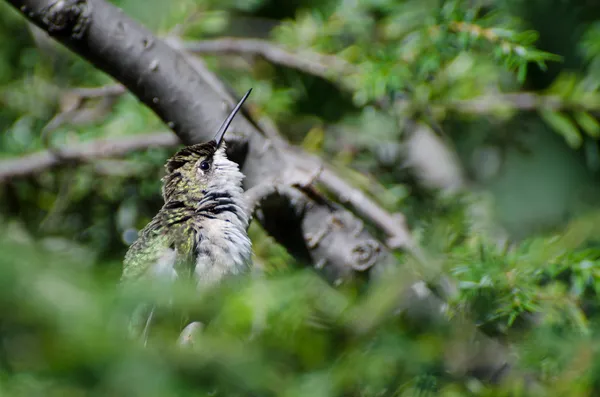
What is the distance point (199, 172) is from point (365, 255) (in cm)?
78

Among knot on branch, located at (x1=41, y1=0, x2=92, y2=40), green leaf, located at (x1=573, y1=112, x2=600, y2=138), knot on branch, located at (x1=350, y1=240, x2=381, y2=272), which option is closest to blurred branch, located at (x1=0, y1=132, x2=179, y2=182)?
knot on branch, located at (x1=41, y1=0, x2=92, y2=40)

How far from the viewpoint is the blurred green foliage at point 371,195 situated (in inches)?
34.1

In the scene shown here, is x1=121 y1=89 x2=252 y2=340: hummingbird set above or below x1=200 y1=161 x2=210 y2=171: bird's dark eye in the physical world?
below

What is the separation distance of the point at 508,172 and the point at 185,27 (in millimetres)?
2199

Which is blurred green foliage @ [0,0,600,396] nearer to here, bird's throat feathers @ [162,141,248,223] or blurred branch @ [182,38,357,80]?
blurred branch @ [182,38,357,80]

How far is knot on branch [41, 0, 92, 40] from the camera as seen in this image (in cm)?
204

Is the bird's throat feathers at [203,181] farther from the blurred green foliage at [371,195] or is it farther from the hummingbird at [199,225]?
the blurred green foliage at [371,195]

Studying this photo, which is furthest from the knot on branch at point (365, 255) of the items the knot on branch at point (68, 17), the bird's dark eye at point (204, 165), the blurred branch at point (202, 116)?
the knot on branch at point (68, 17)

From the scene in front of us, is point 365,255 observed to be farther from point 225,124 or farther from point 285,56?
point 285,56

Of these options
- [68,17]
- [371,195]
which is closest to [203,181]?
[371,195]

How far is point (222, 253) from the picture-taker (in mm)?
2295

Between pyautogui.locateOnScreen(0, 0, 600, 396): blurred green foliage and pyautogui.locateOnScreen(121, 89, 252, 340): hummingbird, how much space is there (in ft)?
0.64

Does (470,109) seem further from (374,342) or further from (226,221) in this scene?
(374,342)

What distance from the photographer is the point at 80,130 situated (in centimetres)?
331
